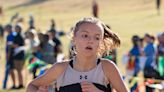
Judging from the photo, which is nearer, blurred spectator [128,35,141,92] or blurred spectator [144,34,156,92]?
blurred spectator [144,34,156,92]

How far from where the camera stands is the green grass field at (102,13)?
32.3 meters

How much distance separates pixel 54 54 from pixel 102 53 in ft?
27.2

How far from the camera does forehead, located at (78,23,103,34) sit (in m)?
3.32

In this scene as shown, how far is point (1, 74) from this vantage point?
16.1 metres

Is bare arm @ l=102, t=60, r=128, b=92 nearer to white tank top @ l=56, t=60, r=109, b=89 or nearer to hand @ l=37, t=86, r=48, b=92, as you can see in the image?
white tank top @ l=56, t=60, r=109, b=89

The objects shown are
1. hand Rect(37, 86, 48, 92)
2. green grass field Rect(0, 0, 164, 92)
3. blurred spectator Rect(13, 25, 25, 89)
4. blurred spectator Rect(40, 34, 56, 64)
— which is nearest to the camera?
hand Rect(37, 86, 48, 92)

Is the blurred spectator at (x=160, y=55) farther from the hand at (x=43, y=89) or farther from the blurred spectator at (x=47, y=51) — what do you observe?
the hand at (x=43, y=89)

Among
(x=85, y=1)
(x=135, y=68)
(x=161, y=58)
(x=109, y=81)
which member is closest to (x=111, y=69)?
(x=109, y=81)

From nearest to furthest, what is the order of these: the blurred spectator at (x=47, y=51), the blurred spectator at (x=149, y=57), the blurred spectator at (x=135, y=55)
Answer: the blurred spectator at (x=149, y=57)
the blurred spectator at (x=135, y=55)
the blurred spectator at (x=47, y=51)

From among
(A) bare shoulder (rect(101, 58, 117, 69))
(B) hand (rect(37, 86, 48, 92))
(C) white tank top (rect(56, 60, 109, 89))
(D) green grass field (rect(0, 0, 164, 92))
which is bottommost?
(D) green grass field (rect(0, 0, 164, 92))

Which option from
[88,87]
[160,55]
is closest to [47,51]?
[160,55]

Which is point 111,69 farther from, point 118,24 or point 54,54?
point 118,24

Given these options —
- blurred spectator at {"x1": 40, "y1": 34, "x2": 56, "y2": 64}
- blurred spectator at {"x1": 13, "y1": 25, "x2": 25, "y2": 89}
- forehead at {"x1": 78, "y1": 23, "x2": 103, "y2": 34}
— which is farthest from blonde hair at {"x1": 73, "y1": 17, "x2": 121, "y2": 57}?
blurred spectator at {"x1": 13, "y1": 25, "x2": 25, "y2": 89}

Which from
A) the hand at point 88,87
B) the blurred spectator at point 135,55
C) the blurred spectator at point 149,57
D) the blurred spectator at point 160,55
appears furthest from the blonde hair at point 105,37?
the blurred spectator at point 135,55
